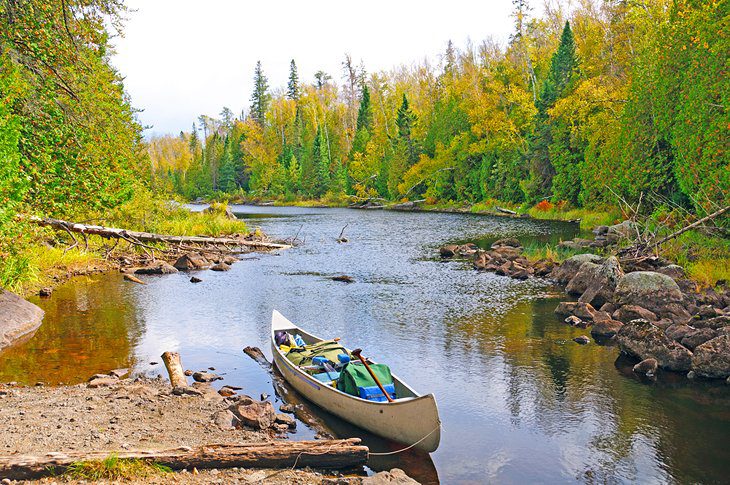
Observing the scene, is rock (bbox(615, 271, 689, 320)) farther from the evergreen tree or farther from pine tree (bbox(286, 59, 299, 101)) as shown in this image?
pine tree (bbox(286, 59, 299, 101))

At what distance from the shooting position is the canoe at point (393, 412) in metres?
8.98

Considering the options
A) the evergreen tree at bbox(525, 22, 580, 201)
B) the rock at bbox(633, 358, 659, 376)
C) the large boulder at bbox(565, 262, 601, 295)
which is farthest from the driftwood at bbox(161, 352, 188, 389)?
the evergreen tree at bbox(525, 22, 580, 201)

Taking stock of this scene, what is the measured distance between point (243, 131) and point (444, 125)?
55258 millimetres

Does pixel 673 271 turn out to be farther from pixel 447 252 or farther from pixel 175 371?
pixel 175 371

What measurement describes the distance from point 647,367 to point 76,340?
15.3 m

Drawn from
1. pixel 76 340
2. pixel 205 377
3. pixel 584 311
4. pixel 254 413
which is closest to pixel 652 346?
pixel 584 311

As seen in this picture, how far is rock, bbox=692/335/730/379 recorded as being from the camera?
12.6 metres

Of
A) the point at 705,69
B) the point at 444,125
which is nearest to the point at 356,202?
the point at 444,125

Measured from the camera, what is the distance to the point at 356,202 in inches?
3221

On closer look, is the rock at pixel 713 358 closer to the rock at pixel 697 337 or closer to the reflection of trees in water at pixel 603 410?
the reflection of trees in water at pixel 603 410

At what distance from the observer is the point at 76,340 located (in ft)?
50.4

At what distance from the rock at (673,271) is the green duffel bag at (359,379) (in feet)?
48.7

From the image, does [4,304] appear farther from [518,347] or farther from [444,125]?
[444,125]

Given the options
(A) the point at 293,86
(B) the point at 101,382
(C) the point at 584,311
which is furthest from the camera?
(A) the point at 293,86
